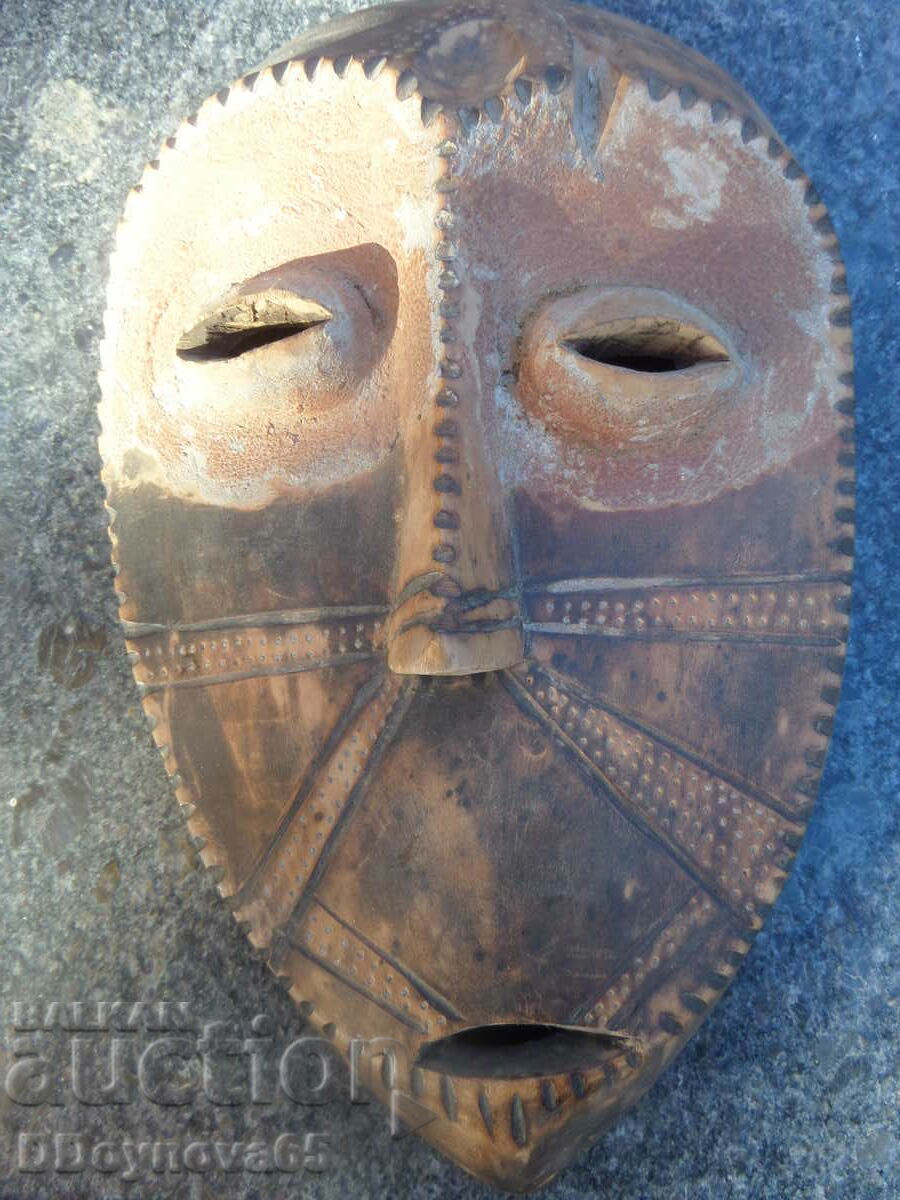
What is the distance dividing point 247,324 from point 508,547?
1.74 feet

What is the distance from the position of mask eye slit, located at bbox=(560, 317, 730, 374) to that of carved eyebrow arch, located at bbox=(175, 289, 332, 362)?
37 cm

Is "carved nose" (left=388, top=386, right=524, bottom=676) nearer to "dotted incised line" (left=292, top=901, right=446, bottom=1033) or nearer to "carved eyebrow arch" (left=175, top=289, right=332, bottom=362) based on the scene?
"carved eyebrow arch" (left=175, top=289, right=332, bottom=362)

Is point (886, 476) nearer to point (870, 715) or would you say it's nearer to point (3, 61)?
point (870, 715)

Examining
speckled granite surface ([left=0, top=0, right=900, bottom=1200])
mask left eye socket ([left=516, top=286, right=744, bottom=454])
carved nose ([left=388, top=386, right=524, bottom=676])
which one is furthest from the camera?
speckled granite surface ([left=0, top=0, right=900, bottom=1200])

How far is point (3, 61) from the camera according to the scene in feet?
6.54

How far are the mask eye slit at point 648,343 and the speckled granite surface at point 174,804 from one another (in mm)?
639

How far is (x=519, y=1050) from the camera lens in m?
1.38

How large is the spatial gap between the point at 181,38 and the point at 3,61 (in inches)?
13.9

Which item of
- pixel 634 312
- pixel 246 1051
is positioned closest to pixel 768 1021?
pixel 246 1051

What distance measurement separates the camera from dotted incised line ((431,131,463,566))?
1.29 meters

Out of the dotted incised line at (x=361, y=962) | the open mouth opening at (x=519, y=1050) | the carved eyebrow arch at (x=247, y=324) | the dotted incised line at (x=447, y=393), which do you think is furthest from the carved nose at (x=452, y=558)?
the open mouth opening at (x=519, y=1050)

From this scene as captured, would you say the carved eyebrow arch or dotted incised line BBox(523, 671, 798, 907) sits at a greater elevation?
the carved eyebrow arch

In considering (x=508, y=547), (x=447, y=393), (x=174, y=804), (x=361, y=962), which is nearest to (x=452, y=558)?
(x=508, y=547)

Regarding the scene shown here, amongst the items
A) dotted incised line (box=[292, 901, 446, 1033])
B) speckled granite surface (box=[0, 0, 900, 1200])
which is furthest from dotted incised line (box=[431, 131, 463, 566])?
speckled granite surface (box=[0, 0, 900, 1200])
